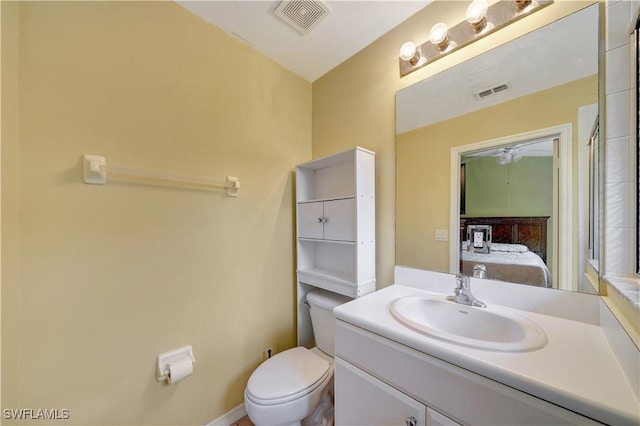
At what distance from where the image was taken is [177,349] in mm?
1181

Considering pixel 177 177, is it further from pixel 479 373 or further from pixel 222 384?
pixel 479 373

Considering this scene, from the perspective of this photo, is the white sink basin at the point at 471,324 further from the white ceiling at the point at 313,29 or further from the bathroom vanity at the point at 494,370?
the white ceiling at the point at 313,29

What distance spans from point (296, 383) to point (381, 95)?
5.49ft

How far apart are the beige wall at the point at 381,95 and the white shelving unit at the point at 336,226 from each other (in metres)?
0.08

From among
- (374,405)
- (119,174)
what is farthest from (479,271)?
(119,174)

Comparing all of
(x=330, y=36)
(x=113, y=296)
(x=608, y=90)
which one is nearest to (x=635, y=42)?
(x=608, y=90)

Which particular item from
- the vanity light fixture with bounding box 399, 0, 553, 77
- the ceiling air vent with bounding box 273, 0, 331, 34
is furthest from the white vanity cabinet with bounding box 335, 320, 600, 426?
the ceiling air vent with bounding box 273, 0, 331, 34

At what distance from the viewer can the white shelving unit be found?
134 centimetres

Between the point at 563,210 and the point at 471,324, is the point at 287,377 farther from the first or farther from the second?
the point at 563,210

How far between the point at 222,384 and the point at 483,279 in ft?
4.93

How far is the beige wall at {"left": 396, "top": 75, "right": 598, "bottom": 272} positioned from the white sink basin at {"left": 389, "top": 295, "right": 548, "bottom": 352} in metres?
0.22

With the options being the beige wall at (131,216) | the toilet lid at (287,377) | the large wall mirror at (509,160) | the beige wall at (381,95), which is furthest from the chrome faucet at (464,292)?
the beige wall at (131,216)

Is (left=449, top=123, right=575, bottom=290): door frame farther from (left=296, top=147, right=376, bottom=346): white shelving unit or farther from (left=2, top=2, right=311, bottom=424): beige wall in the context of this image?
(left=2, top=2, right=311, bottom=424): beige wall

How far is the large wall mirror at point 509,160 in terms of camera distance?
0.86 metres
